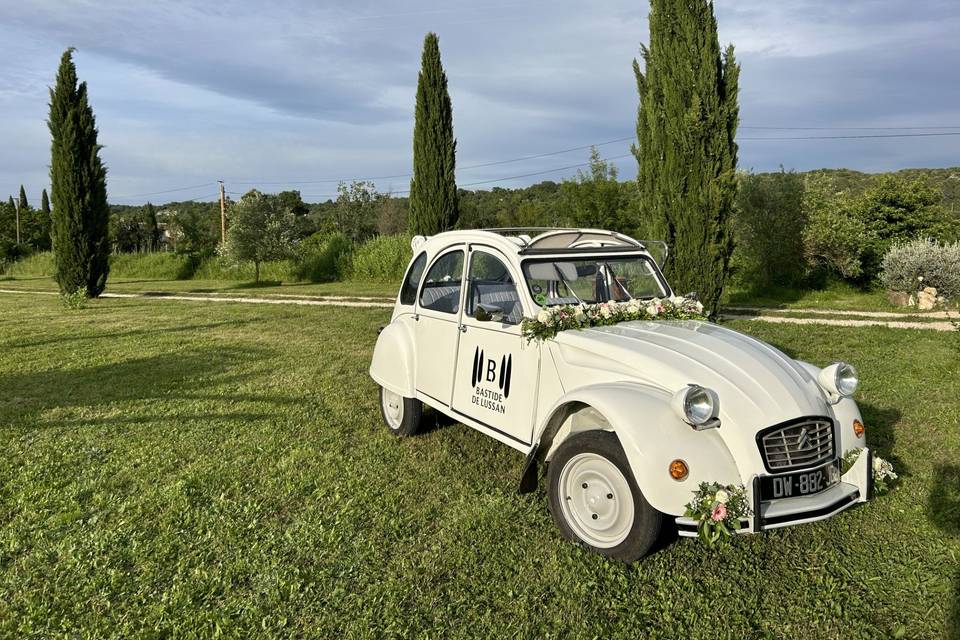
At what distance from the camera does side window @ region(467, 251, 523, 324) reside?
4.77 metres

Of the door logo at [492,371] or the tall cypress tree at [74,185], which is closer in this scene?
the door logo at [492,371]

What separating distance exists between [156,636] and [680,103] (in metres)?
11.9

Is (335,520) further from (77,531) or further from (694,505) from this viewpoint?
(694,505)

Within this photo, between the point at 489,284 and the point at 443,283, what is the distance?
2.18 feet

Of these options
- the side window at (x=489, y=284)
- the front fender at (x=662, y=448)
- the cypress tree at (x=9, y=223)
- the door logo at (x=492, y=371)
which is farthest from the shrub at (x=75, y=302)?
the cypress tree at (x=9, y=223)

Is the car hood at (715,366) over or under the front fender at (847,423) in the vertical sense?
over

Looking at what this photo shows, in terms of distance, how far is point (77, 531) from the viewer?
3.86 meters

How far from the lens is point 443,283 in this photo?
5461 mm

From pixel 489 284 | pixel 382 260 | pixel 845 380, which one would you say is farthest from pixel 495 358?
pixel 382 260

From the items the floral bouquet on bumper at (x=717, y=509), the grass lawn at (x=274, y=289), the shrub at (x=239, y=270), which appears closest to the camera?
the floral bouquet on bumper at (x=717, y=509)

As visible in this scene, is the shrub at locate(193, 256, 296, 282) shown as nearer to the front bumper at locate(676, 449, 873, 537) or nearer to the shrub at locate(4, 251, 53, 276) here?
the shrub at locate(4, 251, 53, 276)

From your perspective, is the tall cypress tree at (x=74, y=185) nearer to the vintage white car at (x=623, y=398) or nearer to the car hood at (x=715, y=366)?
the vintage white car at (x=623, y=398)

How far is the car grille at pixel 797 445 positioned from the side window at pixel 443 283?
265 centimetres

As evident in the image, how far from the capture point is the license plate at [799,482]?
315cm
